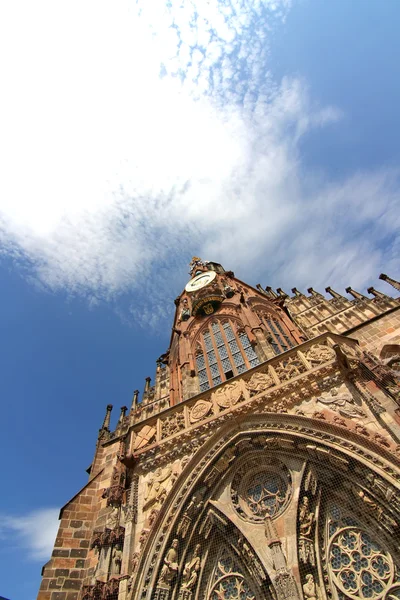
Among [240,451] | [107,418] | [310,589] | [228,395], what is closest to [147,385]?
[107,418]

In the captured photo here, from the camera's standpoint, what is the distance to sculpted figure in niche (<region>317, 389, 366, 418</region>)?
777 centimetres

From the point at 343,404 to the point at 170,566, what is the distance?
523 cm

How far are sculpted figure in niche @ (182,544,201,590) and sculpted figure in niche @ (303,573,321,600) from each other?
254 cm

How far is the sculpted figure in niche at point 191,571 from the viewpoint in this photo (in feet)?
25.3

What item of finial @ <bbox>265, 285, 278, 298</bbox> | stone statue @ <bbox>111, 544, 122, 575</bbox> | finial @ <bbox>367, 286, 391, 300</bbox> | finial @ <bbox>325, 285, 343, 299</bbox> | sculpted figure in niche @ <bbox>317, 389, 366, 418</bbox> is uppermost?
finial @ <bbox>265, 285, 278, 298</bbox>

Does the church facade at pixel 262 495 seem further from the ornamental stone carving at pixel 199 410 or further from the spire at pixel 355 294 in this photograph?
the spire at pixel 355 294

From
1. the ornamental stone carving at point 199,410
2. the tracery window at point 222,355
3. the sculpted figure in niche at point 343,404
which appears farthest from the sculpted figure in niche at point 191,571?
the tracery window at point 222,355

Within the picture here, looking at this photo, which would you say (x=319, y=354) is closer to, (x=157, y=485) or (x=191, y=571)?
(x=157, y=485)

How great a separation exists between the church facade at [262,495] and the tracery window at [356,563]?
19mm

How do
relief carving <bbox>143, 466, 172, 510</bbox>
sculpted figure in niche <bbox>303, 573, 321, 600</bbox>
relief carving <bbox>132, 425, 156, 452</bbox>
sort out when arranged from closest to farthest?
sculpted figure in niche <bbox>303, 573, 321, 600</bbox> < relief carving <bbox>143, 466, 172, 510</bbox> < relief carving <bbox>132, 425, 156, 452</bbox>

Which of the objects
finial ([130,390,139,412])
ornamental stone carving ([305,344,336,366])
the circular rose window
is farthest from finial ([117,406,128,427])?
ornamental stone carving ([305,344,336,366])

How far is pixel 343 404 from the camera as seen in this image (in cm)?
805

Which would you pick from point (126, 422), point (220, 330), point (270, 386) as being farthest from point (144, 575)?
point (220, 330)

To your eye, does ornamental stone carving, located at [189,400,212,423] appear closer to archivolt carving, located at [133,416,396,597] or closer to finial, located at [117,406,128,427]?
archivolt carving, located at [133,416,396,597]
